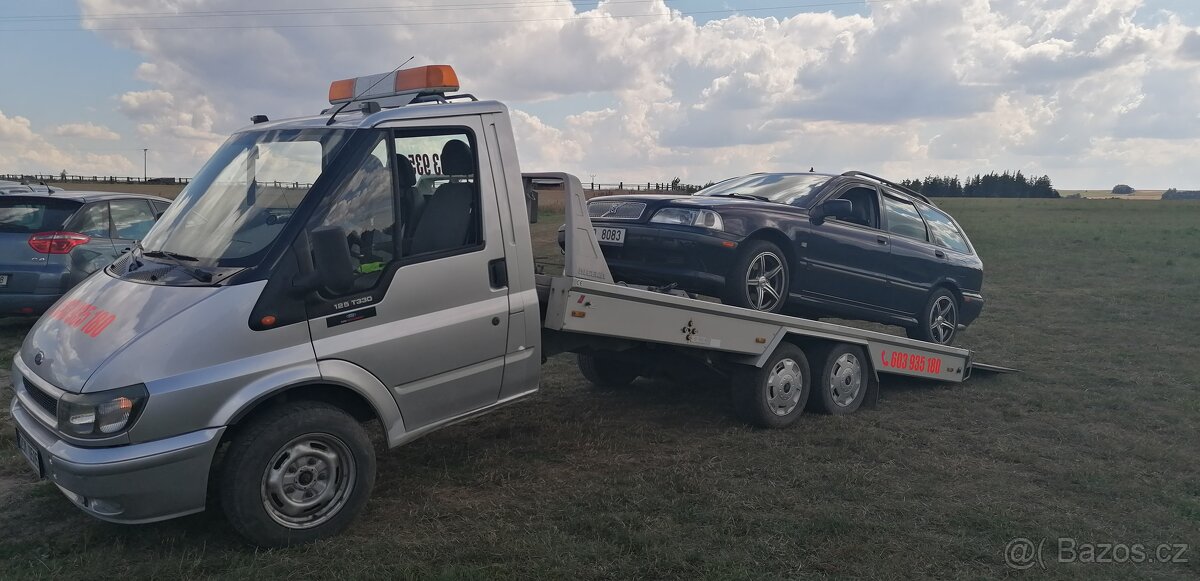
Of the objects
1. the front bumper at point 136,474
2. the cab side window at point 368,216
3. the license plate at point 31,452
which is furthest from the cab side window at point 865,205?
the license plate at point 31,452

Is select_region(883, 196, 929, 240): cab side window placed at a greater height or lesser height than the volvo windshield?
lesser

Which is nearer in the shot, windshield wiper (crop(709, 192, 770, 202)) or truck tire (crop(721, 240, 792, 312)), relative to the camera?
truck tire (crop(721, 240, 792, 312))

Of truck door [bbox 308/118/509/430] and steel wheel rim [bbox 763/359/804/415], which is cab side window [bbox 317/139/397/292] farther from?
steel wheel rim [bbox 763/359/804/415]

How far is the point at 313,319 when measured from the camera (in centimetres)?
401

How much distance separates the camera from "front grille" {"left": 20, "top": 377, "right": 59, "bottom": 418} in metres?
3.73

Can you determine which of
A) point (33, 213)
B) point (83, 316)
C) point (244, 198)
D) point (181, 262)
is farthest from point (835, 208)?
point (33, 213)

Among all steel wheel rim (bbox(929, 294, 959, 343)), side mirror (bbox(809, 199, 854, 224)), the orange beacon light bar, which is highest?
the orange beacon light bar

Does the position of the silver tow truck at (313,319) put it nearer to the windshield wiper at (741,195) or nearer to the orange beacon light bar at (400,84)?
the orange beacon light bar at (400,84)

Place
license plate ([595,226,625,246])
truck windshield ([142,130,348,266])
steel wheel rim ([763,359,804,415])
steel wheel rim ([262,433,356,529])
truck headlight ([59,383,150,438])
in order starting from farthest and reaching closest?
license plate ([595,226,625,246]), steel wheel rim ([763,359,804,415]), truck windshield ([142,130,348,266]), steel wheel rim ([262,433,356,529]), truck headlight ([59,383,150,438])

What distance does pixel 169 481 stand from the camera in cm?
368

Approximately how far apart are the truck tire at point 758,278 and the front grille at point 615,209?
87 centimetres

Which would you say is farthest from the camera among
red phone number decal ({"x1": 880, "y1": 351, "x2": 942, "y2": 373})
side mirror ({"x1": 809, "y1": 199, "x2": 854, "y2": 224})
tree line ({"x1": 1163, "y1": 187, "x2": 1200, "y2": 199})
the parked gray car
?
tree line ({"x1": 1163, "y1": 187, "x2": 1200, "y2": 199})

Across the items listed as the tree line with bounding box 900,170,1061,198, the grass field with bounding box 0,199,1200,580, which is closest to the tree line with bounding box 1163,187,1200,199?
the tree line with bounding box 900,170,1061,198

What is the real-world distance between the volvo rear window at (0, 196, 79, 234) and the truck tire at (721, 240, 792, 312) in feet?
22.8
